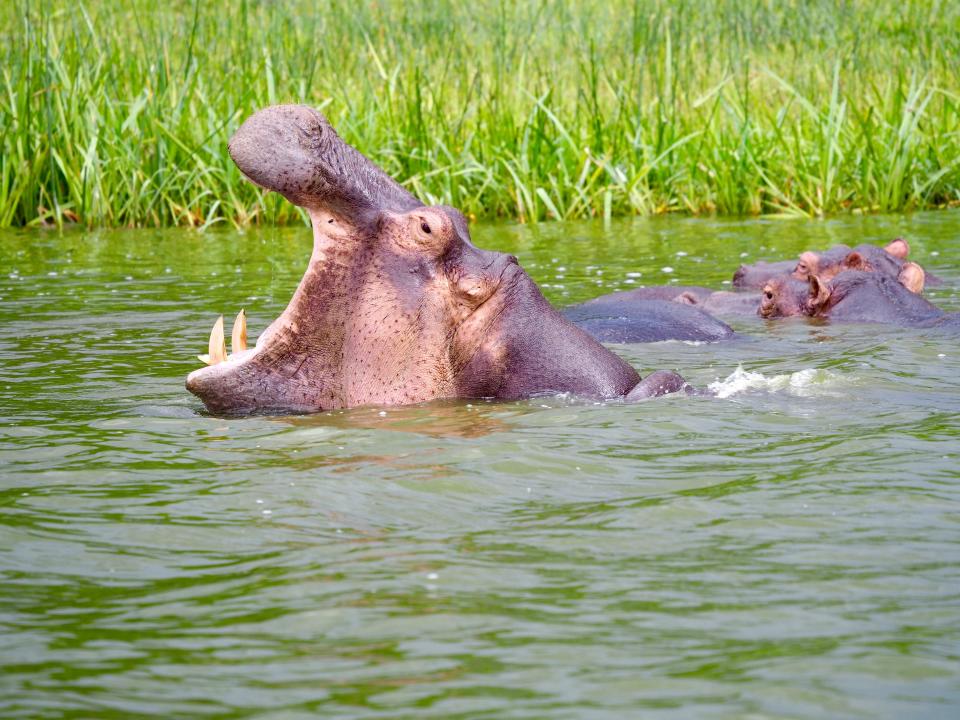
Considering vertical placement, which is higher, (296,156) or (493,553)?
(296,156)

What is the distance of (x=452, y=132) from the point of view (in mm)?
12141

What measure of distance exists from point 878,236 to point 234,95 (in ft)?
16.5

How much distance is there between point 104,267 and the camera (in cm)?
958

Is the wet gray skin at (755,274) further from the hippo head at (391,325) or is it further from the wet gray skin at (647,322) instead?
the hippo head at (391,325)

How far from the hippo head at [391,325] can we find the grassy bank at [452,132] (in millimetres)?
6480

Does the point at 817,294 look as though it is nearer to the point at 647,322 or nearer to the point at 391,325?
the point at 647,322

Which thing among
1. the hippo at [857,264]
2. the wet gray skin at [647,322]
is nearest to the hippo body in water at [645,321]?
the wet gray skin at [647,322]

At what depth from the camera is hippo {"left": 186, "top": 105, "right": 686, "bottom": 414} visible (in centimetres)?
443

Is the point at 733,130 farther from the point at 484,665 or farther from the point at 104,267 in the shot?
the point at 484,665

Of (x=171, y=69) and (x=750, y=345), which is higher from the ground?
(x=171, y=69)

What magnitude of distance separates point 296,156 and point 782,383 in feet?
5.64

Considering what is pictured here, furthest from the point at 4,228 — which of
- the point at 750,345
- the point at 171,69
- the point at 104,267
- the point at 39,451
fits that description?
the point at 39,451

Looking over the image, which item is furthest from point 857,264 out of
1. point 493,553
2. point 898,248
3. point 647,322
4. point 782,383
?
point 493,553

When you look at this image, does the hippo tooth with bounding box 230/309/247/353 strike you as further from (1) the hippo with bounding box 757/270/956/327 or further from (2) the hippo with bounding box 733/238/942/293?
(2) the hippo with bounding box 733/238/942/293
